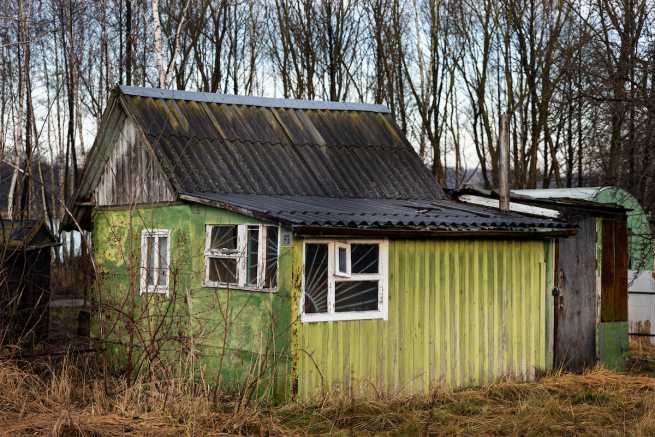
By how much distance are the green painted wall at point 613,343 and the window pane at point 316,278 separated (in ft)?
18.8

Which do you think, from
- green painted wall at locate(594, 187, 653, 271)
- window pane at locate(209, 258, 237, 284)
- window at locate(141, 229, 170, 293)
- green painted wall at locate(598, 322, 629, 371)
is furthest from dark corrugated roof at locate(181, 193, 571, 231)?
green painted wall at locate(594, 187, 653, 271)

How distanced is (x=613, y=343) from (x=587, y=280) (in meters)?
1.25

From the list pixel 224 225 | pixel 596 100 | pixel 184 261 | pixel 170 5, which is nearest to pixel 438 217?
→ pixel 224 225

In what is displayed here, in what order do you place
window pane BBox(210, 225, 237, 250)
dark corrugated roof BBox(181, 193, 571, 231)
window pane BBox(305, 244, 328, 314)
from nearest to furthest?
dark corrugated roof BBox(181, 193, 571, 231)
window pane BBox(305, 244, 328, 314)
window pane BBox(210, 225, 237, 250)

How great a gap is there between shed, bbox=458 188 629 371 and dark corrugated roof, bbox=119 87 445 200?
161 cm

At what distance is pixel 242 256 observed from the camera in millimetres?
11352

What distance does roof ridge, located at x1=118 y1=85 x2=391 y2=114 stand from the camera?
14.6 meters

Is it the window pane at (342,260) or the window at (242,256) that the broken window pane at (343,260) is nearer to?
the window pane at (342,260)

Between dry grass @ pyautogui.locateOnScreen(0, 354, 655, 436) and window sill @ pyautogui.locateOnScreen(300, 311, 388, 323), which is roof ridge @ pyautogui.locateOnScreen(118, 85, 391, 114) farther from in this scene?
window sill @ pyautogui.locateOnScreen(300, 311, 388, 323)

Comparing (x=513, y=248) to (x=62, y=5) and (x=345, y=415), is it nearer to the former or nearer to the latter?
(x=345, y=415)

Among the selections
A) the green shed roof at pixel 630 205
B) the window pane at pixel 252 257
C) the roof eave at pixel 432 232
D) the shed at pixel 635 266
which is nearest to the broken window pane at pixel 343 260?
the roof eave at pixel 432 232

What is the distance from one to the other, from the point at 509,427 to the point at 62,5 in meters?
23.9

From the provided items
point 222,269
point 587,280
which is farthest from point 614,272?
point 222,269

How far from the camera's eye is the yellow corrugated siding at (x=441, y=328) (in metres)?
11.2
